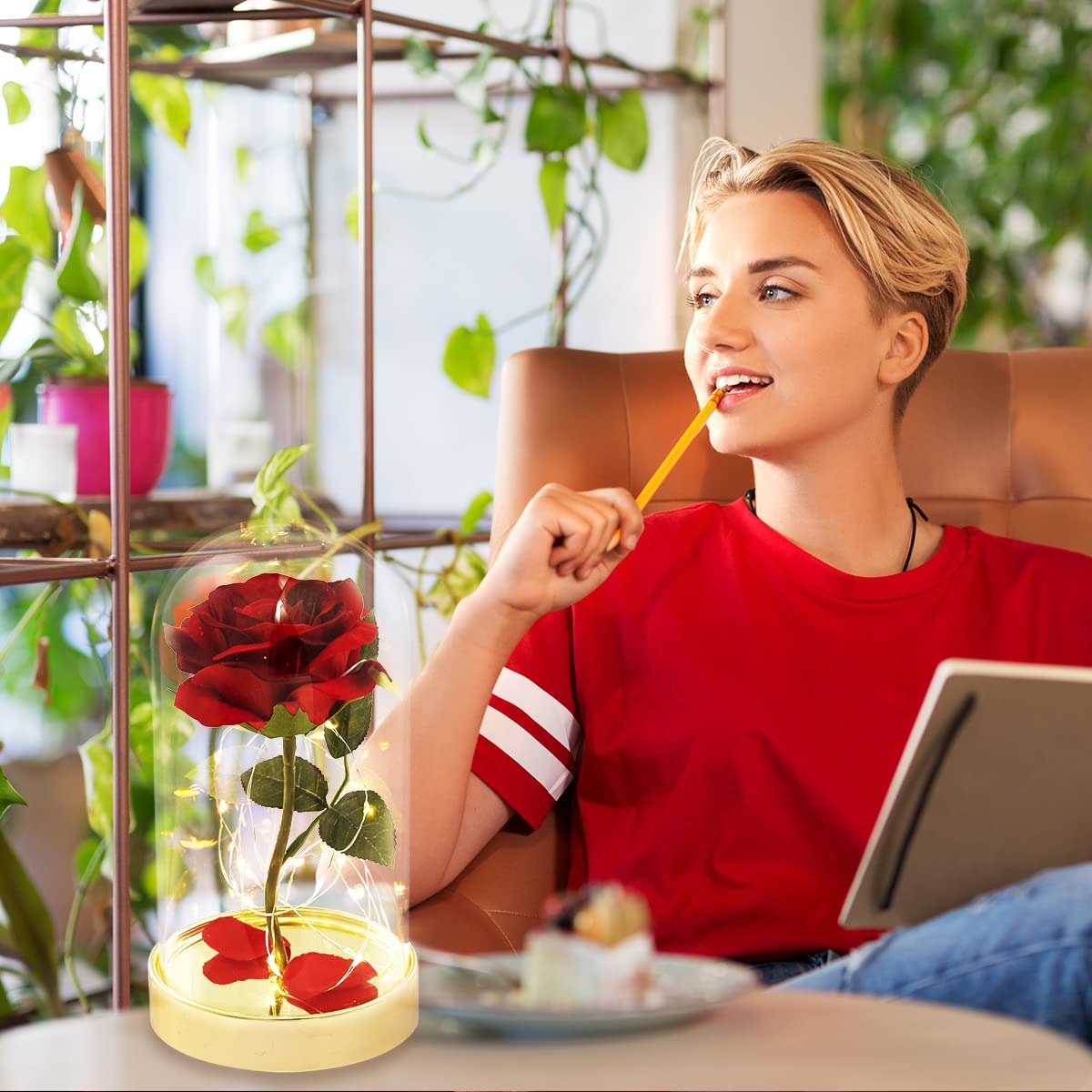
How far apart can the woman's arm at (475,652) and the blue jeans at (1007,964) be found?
1.40 ft

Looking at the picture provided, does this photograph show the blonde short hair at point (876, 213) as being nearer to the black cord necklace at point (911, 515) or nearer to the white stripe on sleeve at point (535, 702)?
the black cord necklace at point (911, 515)

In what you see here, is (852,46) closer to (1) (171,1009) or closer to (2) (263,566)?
(2) (263,566)

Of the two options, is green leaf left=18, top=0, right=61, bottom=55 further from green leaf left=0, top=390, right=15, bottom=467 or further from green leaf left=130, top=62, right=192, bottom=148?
green leaf left=0, top=390, right=15, bottom=467

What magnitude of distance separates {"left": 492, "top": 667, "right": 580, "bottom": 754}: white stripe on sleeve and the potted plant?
2.22ft

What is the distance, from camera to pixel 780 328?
4.13ft

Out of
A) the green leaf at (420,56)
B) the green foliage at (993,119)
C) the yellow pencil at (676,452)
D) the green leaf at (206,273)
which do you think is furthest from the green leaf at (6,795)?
the green foliage at (993,119)

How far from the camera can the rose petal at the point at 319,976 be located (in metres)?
0.86

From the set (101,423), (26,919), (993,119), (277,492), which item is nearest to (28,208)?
(101,423)

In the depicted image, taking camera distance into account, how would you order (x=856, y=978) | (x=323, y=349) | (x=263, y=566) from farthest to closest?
1. (x=323, y=349)
2. (x=263, y=566)
3. (x=856, y=978)

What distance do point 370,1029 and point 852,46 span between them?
3235mm

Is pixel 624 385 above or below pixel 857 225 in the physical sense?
below

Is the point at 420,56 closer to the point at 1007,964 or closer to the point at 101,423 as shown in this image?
the point at 101,423

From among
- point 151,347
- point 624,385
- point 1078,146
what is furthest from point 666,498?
point 1078,146

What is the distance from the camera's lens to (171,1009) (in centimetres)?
82
